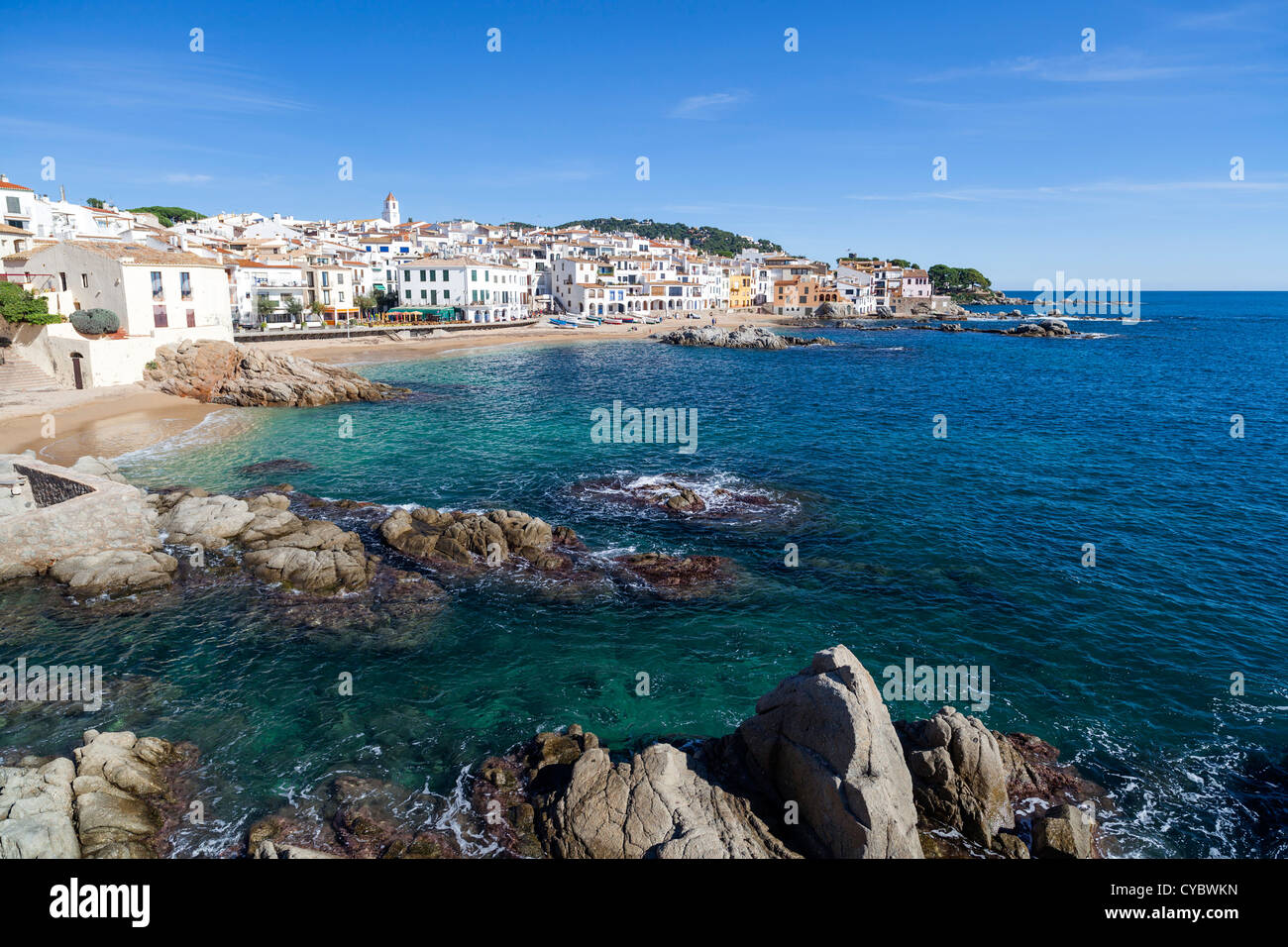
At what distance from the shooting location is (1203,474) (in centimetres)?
3878

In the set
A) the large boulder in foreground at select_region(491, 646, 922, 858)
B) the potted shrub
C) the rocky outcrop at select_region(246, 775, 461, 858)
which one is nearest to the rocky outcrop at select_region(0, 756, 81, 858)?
the rocky outcrop at select_region(246, 775, 461, 858)

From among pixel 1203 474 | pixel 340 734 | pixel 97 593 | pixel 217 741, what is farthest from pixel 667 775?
pixel 1203 474

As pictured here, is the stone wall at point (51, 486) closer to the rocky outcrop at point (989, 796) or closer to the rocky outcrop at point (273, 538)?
the rocky outcrop at point (273, 538)

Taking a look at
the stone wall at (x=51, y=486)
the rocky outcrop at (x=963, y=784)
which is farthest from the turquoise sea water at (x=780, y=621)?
the stone wall at (x=51, y=486)

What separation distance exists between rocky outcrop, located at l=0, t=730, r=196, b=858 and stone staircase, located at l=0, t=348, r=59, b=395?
141 feet

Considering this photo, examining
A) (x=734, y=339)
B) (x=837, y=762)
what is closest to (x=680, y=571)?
(x=837, y=762)

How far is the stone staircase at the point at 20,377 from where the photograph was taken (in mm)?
46500

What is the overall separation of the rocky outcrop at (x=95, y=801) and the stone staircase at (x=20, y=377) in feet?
141

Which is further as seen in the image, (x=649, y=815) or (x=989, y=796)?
(x=989, y=796)

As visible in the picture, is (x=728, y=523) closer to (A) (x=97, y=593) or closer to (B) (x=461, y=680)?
(B) (x=461, y=680)

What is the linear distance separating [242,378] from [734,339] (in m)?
72.2

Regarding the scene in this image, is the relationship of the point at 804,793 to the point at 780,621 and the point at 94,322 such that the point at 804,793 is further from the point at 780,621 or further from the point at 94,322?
the point at 94,322

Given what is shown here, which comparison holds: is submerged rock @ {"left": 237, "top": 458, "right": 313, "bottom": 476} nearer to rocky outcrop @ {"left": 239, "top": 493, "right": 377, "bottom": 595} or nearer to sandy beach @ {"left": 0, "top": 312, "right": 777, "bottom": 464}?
sandy beach @ {"left": 0, "top": 312, "right": 777, "bottom": 464}

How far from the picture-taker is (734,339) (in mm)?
110875
